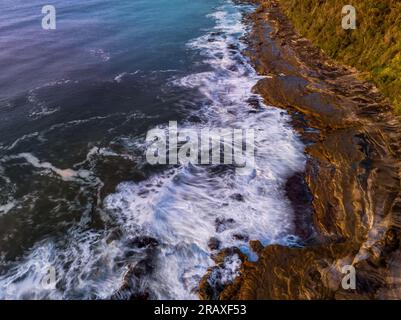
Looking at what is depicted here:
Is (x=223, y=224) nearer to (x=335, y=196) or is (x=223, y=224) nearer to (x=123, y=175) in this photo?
(x=335, y=196)

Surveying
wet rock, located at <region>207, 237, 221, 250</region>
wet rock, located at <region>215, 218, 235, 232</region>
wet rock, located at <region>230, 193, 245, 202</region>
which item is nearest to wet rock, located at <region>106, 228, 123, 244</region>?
wet rock, located at <region>207, 237, 221, 250</region>

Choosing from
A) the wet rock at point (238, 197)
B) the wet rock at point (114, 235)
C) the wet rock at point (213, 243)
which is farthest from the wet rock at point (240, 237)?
the wet rock at point (114, 235)

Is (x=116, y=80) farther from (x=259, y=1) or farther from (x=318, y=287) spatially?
(x=259, y=1)

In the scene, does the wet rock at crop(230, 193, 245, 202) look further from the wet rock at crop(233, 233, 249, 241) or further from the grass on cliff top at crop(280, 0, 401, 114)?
the grass on cliff top at crop(280, 0, 401, 114)

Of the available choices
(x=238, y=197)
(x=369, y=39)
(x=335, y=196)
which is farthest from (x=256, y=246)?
(x=369, y=39)

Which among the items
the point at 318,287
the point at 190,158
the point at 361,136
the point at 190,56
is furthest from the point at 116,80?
the point at 318,287
